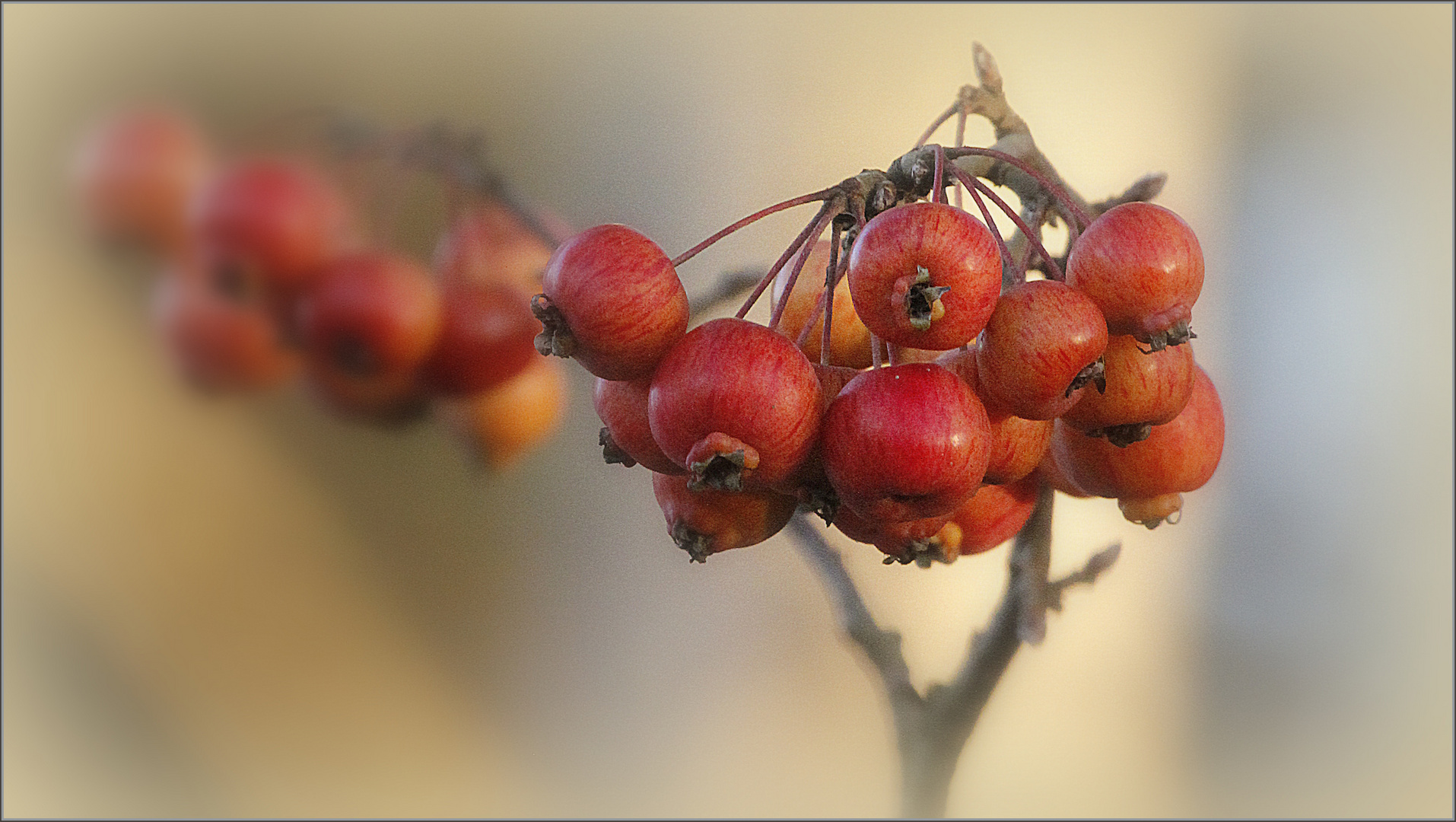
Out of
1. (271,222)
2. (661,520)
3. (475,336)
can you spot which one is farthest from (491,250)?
(661,520)

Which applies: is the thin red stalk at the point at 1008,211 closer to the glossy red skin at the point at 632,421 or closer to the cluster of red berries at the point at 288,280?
the glossy red skin at the point at 632,421

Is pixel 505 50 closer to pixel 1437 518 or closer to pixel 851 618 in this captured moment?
pixel 851 618

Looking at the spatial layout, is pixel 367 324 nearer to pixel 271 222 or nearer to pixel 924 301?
pixel 271 222

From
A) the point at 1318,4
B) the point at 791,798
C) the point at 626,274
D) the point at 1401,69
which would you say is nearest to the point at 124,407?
the point at 626,274

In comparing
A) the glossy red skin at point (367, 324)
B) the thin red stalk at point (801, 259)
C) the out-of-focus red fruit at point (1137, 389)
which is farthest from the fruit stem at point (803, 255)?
the glossy red skin at point (367, 324)

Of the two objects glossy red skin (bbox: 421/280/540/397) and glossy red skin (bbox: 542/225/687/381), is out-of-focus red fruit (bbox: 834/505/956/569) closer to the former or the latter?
glossy red skin (bbox: 542/225/687/381)
